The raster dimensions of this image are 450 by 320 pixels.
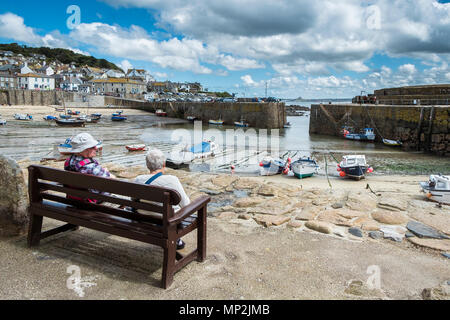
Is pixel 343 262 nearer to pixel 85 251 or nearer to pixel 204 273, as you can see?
pixel 204 273

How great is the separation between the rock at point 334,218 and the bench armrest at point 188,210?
8.13 feet

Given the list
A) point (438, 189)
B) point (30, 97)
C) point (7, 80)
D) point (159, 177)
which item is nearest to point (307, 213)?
point (159, 177)

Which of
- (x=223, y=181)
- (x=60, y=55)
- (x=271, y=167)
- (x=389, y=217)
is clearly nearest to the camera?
(x=389, y=217)

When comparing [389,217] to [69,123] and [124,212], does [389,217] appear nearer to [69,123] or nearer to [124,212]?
[124,212]

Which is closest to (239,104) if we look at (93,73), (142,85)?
(142,85)

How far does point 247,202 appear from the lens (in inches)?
246

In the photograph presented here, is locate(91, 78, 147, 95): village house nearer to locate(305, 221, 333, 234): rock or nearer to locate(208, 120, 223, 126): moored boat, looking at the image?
locate(208, 120, 223, 126): moored boat

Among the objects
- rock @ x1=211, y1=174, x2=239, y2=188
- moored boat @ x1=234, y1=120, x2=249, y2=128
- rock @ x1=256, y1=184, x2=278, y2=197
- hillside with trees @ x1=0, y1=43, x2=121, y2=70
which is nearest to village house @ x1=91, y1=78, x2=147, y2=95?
hillside with trees @ x1=0, y1=43, x2=121, y2=70

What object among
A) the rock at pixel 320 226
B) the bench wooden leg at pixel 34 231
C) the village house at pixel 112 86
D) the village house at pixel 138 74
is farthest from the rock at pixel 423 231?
the village house at pixel 138 74

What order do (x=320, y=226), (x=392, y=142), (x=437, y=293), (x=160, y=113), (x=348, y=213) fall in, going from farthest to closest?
(x=160, y=113), (x=392, y=142), (x=348, y=213), (x=320, y=226), (x=437, y=293)

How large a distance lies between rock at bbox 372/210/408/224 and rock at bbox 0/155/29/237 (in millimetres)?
5095

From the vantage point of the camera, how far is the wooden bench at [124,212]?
3059 millimetres

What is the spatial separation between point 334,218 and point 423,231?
4.02ft

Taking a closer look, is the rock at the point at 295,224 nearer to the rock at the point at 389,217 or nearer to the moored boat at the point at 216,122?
the rock at the point at 389,217
